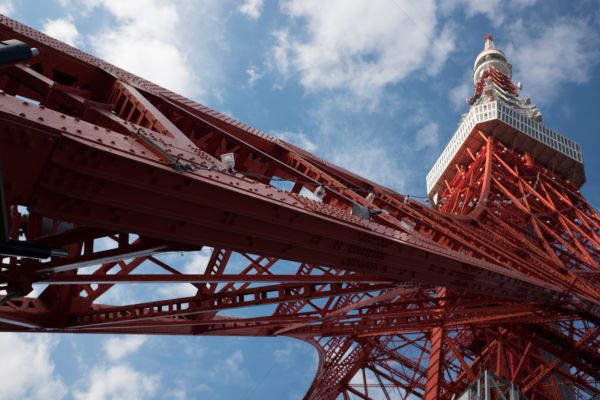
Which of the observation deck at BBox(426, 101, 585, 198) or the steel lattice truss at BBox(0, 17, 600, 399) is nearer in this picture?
the steel lattice truss at BBox(0, 17, 600, 399)

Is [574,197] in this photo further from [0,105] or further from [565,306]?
[0,105]

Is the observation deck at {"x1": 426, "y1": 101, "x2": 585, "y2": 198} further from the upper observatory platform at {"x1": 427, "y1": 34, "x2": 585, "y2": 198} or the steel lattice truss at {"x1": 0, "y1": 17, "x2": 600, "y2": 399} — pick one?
the steel lattice truss at {"x1": 0, "y1": 17, "x2": 600, "y2": 399}

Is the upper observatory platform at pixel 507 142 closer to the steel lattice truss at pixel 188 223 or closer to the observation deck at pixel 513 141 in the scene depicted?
the observation deck at pixel 513 141

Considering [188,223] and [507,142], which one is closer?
[188,223]

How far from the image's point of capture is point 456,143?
38938mm

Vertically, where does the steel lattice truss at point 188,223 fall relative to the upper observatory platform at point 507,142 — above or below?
below

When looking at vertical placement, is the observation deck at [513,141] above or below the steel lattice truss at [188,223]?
above

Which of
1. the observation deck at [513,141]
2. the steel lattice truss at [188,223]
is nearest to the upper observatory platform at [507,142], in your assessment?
the observation deck at [513,141]

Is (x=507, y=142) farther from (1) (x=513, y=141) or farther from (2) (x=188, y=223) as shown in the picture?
(2) (x=188, y=223)

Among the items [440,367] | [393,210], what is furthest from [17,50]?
[440,367]

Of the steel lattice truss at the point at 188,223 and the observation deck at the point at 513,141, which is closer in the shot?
the steel lattice truss at the point at 188,223

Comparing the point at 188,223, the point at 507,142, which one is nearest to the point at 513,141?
the point at 507,142

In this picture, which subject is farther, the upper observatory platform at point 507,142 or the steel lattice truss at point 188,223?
the upper observatory platform at point 507,142

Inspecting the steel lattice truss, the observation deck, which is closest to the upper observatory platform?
the observation deck
